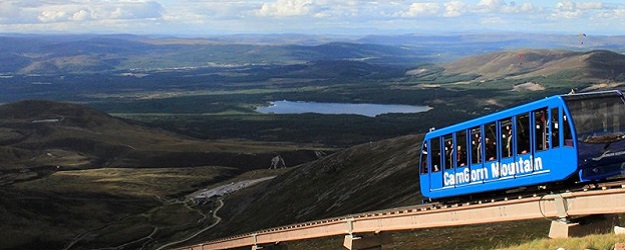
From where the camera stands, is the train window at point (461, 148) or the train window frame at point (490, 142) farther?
the train window at point (461, 148)

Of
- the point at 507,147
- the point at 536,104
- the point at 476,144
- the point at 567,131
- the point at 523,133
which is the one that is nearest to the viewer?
the point at 567,131

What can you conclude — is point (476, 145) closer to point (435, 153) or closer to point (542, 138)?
point (435, 153)

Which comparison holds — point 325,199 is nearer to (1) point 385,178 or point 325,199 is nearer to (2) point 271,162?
(1) point 385,178

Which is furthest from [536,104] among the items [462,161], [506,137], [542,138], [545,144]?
[462,161]

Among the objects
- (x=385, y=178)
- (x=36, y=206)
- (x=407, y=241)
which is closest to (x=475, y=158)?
(x=407, y=241)

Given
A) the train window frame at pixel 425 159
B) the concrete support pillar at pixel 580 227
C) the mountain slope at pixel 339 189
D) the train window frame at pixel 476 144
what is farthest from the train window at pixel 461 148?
the mountain slope at pixel 339 189

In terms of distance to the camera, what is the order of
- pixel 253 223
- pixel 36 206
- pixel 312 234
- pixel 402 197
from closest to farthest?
1. pixel 312 234
2. pixel 402 197
3. pixel 253 223
4. pixel 36 206

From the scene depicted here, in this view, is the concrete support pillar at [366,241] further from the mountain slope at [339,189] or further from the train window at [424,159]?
the mountain slope at [339,189]
